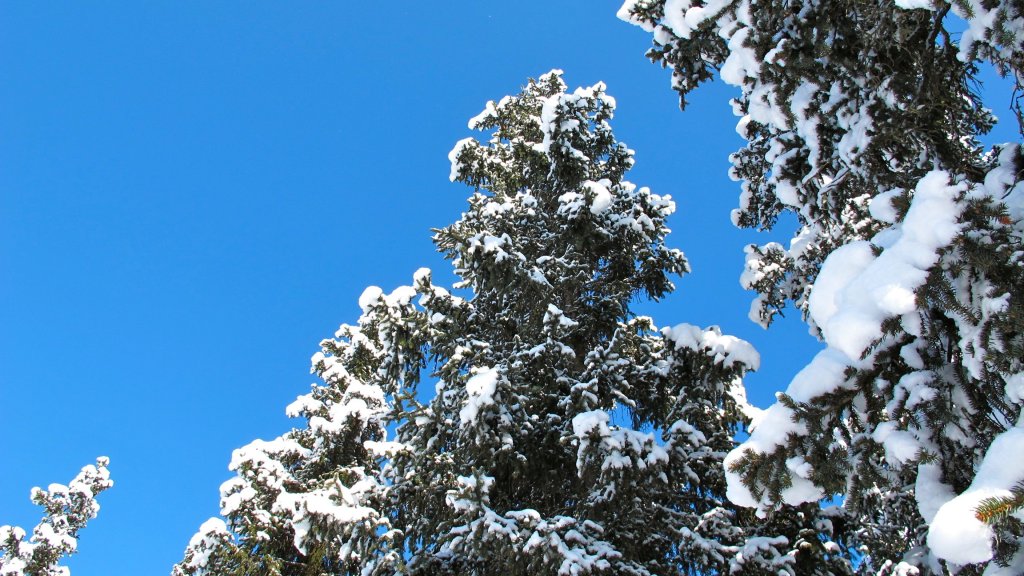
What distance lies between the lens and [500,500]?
25.3 ft

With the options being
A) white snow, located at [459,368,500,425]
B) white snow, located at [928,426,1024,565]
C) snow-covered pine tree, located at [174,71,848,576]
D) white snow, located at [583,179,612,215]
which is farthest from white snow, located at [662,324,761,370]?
white snow, located at [928,426,1024,565]

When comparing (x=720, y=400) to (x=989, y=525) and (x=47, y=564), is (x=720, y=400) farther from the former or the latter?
(x=47, y=564)

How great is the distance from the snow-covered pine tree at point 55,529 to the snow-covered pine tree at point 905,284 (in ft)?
66.4

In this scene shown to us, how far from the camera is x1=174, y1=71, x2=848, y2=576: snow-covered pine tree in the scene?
21.0 ft

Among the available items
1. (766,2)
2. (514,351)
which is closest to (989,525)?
(766,2)

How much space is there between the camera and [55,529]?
17453 mm

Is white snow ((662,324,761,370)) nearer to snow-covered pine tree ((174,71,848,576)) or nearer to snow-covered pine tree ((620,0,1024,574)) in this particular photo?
snow-covered pine tree ((174,71,848,576))

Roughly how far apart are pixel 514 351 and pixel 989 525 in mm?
6549

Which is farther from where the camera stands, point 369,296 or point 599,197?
point 599,197

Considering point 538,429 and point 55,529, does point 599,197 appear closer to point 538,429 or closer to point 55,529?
point 538,429

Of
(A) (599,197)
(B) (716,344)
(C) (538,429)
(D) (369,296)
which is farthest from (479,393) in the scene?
(A) (599,197)

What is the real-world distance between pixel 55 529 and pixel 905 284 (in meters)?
22.1

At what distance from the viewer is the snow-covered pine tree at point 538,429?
253 inches

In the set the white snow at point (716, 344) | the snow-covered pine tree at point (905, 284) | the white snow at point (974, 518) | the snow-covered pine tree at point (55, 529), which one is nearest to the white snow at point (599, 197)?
the white snow at point (716, 344)
